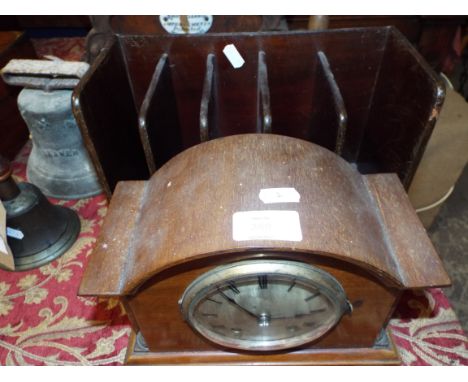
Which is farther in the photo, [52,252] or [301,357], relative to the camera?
[52,252]

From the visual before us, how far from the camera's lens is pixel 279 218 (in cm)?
67

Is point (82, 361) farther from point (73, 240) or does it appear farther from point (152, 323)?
point (73, 240)

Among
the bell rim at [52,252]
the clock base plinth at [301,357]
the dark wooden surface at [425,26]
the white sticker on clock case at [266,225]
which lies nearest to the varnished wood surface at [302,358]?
the clock base plinth at [301,357]

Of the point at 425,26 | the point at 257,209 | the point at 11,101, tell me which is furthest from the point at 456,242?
the point at 11,101

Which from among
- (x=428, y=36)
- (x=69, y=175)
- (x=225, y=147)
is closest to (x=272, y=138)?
(x=225, y=147)

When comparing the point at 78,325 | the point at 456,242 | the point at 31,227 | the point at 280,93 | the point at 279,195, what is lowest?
the point at 456,242

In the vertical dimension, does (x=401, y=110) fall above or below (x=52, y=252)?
above

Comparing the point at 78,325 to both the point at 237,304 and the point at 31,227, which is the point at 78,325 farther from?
the point at 237,304

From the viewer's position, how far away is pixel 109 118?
108 centimetres

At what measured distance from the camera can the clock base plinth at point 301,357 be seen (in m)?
0.93

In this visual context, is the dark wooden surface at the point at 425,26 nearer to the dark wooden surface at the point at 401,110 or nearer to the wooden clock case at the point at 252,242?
the dark wooden surface at the point at 401,110

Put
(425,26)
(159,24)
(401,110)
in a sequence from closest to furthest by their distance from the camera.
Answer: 1. (401,110)
2. (159,24)
3. (425,26)

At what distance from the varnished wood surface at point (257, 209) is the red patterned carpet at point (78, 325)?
1.33 feet

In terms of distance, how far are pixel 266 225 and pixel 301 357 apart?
1.52ft
